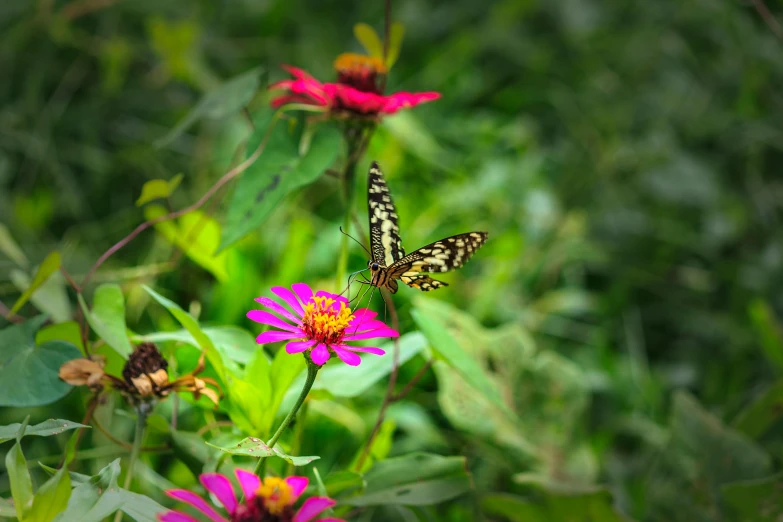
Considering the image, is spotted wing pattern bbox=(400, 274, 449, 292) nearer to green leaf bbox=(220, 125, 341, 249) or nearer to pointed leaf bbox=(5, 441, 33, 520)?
green leaf bbox=(220, 125, 341, 249)

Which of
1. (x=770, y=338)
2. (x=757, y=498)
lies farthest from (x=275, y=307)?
(x=770, y=338)

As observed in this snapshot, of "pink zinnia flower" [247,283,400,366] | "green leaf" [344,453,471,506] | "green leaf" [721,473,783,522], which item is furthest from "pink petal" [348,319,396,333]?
"green leaf" [721,473,783,522]

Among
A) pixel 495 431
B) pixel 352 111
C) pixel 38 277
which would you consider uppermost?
pixel 352 111

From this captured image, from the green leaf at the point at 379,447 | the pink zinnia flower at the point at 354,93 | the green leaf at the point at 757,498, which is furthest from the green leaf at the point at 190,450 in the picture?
the green leaf at the point at 757,498

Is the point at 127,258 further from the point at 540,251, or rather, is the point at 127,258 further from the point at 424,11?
the point at 424,11

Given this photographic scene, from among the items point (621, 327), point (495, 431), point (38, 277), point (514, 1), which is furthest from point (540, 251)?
point (38, 277)
